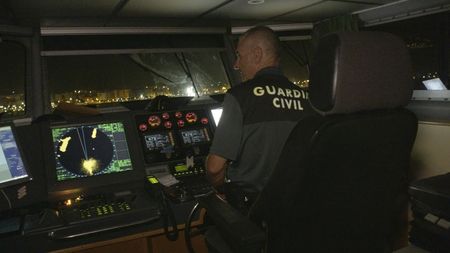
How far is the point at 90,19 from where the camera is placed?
3.57 metres

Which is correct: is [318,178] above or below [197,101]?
below

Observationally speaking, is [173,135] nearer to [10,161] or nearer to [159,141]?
[159,141]

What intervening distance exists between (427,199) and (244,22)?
124 inches

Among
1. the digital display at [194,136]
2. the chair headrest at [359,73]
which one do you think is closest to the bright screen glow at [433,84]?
the digital display at [194,136]

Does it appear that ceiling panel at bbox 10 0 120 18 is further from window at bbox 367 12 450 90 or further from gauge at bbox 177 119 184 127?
window at bbox 367 12 450 90

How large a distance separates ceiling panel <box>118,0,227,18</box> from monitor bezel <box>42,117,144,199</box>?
1422mm

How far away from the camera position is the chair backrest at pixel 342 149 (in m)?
0.95

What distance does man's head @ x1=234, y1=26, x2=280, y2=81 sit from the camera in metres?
1.56

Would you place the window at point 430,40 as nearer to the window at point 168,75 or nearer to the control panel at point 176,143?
the window at point 168,75

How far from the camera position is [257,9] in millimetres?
3547

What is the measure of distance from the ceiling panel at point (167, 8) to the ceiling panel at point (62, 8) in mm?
177

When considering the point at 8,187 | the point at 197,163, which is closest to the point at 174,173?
the point at 197,163

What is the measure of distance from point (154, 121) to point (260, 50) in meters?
0.83

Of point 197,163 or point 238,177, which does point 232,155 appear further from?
point 197,163
